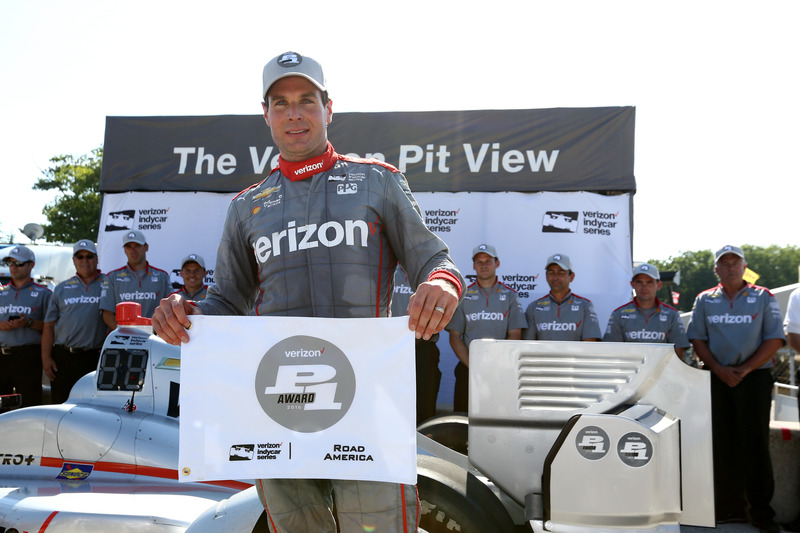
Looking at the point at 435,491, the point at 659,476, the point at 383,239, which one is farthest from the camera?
the point at 435,491

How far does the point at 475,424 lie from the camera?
8.76ft

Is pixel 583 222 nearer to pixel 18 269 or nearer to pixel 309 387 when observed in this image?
pixel 309 387

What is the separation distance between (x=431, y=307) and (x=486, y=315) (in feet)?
14.9

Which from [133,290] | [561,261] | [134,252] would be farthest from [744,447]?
[134,252]

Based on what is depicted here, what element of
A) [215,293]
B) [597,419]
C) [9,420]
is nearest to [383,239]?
[215,293]

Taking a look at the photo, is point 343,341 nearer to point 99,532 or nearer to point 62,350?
point 99,532

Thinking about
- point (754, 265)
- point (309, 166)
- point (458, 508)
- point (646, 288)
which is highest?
point (754, 265)

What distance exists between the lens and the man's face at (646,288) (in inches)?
228

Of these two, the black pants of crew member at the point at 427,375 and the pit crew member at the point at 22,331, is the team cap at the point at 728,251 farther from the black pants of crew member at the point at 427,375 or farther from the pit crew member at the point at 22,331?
the pit crew member at the point at 22,331

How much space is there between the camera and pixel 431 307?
1.53 meters

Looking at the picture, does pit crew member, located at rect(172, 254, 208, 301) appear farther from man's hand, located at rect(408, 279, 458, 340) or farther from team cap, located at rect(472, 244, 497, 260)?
man's hand, located at rect(408, 279, 458, 340)

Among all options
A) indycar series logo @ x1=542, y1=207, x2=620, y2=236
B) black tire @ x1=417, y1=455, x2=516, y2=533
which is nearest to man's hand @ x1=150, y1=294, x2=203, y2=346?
black tire @ x1=417, y1=455, x2=516, y2=533

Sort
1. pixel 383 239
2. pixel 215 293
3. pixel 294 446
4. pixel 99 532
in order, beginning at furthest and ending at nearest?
pixel 99 532 < pixel 215 293 < pixel 383 239 < pixel 294 446

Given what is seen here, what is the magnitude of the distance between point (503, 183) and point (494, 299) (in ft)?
5.75
